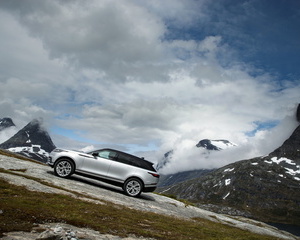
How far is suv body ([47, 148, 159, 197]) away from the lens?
18.3 meters

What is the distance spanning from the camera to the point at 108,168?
1842 cm

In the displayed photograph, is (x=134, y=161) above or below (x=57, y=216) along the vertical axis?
above

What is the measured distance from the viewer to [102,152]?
745 inches

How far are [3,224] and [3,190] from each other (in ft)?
16.7

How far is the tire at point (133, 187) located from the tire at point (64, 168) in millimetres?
4005

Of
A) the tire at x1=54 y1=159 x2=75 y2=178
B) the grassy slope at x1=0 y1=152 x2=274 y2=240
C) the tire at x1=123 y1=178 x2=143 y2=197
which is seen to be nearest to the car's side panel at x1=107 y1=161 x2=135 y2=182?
the tire at x1=123 y1=178 x2=143 y2=197

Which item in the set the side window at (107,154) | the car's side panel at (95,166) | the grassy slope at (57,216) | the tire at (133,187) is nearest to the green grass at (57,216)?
the grassy slope at (57,216)

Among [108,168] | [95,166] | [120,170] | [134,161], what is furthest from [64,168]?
[134,161]

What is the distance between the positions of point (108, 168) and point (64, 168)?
318 cm

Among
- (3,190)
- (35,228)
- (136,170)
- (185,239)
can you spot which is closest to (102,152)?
(136,170)

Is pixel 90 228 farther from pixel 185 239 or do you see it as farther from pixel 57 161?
pixel 57 161

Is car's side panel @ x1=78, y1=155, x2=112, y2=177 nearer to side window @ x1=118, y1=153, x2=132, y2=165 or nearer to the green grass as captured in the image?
side window @ x1=118, y1=153, x2=132, y2=165

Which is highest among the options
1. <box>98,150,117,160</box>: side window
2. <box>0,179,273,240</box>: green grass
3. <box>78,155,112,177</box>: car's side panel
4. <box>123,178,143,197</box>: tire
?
<box>98,150,117,160</box>: side window

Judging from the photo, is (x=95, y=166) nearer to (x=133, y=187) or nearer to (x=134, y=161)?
(x=134, y=161)
